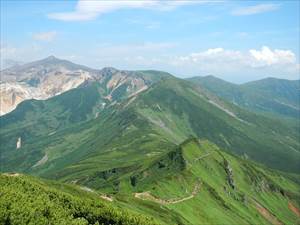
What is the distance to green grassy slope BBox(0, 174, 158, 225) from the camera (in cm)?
10740

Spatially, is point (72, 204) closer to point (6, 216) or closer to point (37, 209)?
point (37, 209)

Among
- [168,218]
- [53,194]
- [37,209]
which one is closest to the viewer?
[37,209]

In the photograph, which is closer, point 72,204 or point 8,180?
point 72,204

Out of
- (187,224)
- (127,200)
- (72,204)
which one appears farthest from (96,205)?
(187,224)

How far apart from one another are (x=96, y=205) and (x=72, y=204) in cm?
723

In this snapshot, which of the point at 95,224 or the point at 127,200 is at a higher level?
the point at 95,224

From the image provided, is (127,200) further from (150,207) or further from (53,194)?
(53,194)

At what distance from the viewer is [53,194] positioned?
136875 millimetres

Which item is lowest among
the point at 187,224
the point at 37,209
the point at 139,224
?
the point at 187,224

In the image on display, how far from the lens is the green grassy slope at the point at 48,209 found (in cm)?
10740

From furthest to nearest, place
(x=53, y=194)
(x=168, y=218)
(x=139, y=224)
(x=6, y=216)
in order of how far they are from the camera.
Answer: (x=168, y=218), (x=53, y=194), (x=139, y=224), (x=6, y=216)

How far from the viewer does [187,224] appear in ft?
649

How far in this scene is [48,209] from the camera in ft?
381

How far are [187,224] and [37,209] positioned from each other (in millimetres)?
99145
